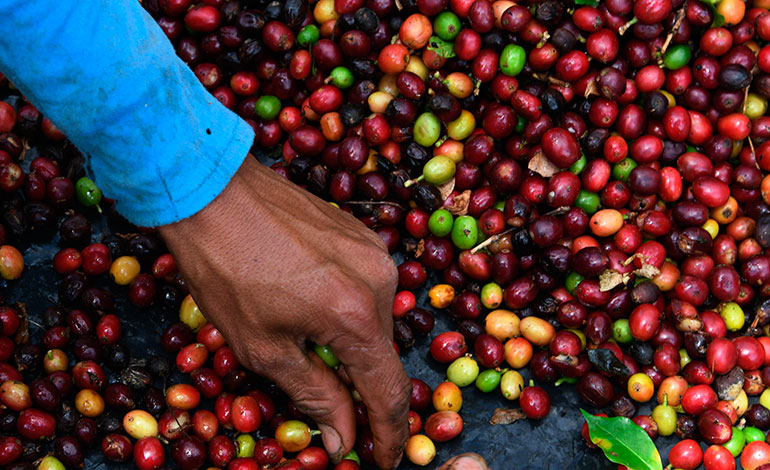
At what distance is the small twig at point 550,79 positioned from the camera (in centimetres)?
377

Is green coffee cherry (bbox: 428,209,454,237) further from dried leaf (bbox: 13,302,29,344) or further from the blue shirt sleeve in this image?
dried leaf (bbox: 13,302,29,344)

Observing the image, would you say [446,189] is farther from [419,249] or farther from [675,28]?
[675,28]

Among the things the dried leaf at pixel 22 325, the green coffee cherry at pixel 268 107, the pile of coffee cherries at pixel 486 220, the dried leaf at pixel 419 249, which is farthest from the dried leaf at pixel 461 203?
the dried leaf at pixel 22 325

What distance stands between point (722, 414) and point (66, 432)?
3137 millimetres

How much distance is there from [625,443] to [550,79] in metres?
2.01

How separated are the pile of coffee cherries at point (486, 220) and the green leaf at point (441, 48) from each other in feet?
0.05

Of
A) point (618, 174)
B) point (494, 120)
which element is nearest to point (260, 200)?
point (494, 120)

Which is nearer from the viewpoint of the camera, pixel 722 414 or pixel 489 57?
pixel 722 414

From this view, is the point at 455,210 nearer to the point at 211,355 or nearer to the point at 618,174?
the point at 618,174

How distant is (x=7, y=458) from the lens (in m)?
3.04

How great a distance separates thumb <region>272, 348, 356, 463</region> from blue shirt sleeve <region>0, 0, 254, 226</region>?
2.53ft

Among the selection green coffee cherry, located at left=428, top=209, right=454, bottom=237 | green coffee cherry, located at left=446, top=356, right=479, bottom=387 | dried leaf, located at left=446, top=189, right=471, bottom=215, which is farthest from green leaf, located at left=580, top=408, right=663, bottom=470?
dried leaf, located at left=446, top=189, right=471, bottom=215

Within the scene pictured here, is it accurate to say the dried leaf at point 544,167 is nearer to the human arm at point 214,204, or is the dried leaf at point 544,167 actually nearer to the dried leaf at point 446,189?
the dried leaf at point 446,189

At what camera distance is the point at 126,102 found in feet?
6.79
